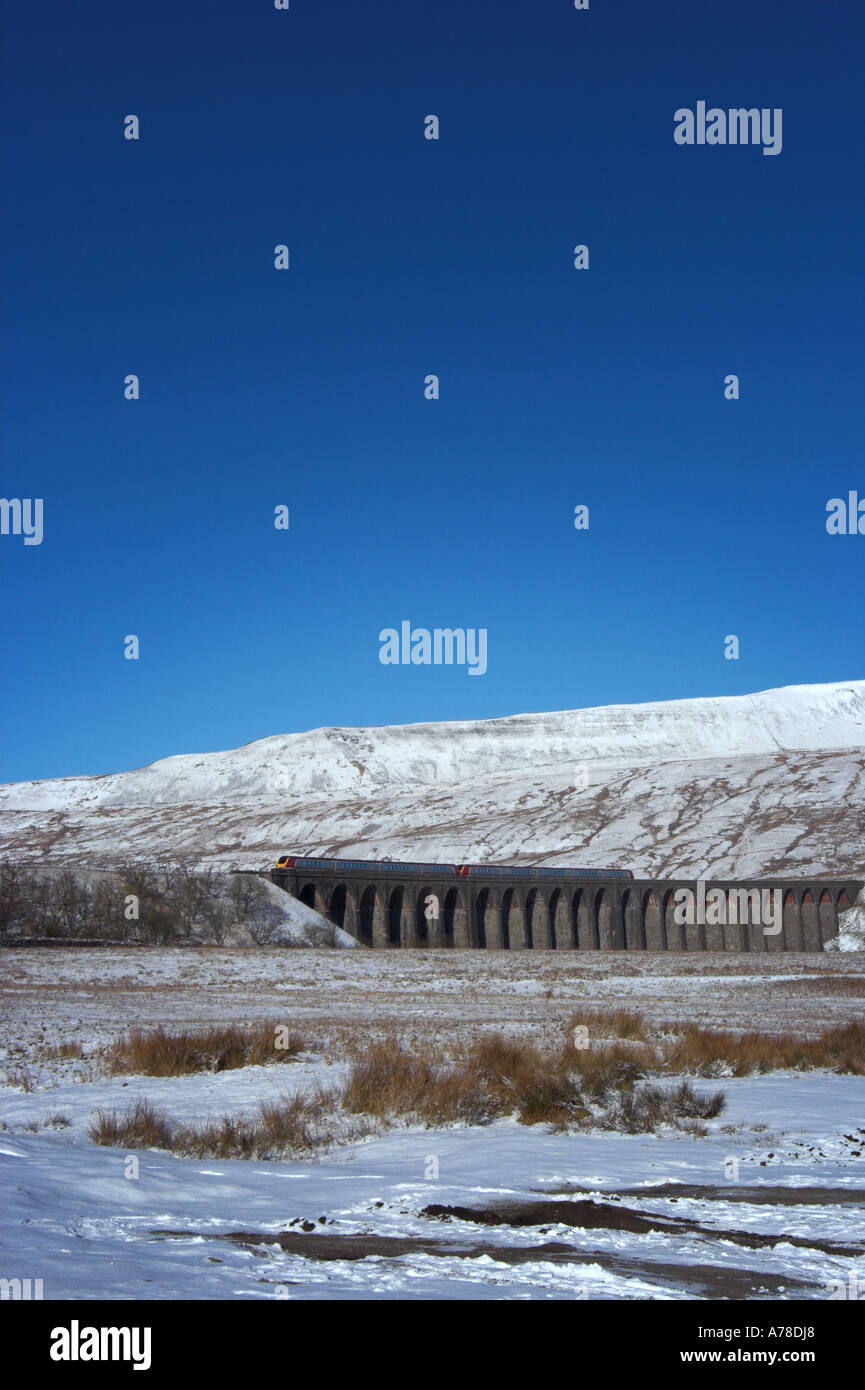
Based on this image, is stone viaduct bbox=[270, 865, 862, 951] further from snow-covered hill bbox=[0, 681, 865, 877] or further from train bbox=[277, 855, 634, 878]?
snow-covered hill bbox=[0, 681, 865, 877]

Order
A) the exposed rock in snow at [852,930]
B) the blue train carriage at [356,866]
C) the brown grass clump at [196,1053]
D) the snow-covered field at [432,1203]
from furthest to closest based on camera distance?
the exposed rock in snow at [852,930] → the blue train carriage at [356,866] → the brown grass clump at [196,1053] → the snow-covered field at [432,1203]

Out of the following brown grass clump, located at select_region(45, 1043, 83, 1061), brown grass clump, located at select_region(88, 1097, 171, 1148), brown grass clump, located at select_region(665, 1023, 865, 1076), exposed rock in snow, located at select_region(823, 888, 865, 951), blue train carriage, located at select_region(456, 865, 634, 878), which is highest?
brown grass clump, located at select_region(88, 1097, 171, 1148)

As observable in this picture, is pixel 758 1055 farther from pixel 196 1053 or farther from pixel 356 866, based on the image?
pixel 356 866

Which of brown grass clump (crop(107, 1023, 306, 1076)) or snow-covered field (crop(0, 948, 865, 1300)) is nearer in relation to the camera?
snow-covered field (crop(0, 948, 865, 1300))

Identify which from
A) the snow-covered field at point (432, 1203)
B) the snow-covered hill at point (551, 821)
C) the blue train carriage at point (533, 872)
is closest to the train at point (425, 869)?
the blue train carriage at point (533, 872)

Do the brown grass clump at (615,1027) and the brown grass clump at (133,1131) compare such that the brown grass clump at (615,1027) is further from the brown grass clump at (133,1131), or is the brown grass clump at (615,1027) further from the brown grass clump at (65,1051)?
the brown grass clump at (133,1131)

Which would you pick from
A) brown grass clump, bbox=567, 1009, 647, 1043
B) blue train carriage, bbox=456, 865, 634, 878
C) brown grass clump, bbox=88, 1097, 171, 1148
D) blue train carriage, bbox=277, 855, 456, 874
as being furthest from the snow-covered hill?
brown grass clump, bbox=88, 1097, 171, 1148

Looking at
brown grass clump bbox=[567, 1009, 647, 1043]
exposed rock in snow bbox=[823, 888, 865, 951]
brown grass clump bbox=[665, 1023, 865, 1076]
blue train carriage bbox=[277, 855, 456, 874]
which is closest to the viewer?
brown grass clump bbox=[665, 1023, 865, 1076]
